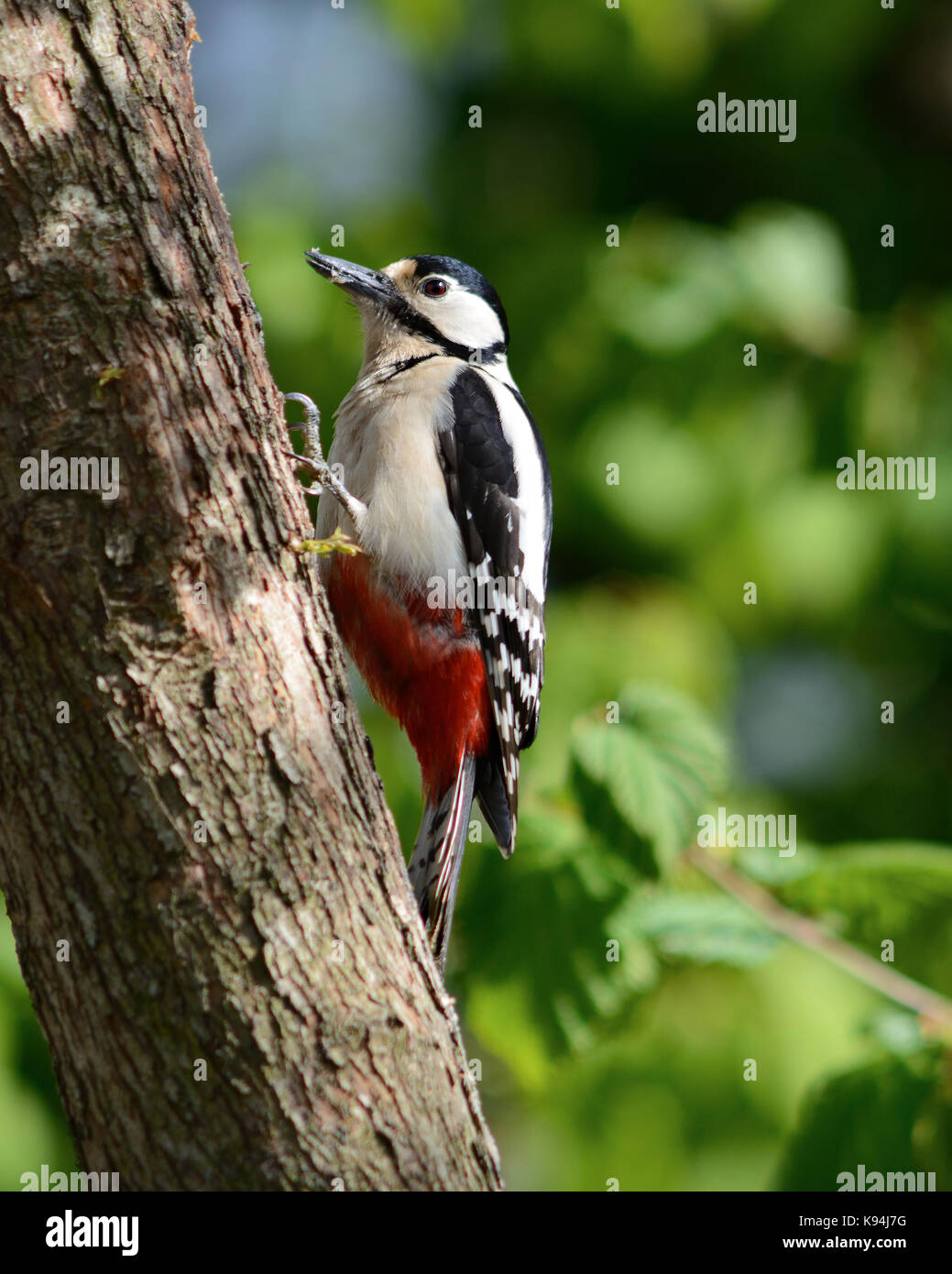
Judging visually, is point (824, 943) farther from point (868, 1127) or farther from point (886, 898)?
point (868, 1127)

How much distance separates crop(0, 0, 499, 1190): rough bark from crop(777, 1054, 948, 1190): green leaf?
156 cm

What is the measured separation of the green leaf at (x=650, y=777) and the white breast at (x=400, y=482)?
697 millimetres

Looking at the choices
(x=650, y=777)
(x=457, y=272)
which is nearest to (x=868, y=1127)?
(x=650, y=777)

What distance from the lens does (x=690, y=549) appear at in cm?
649

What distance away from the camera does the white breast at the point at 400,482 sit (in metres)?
3.86

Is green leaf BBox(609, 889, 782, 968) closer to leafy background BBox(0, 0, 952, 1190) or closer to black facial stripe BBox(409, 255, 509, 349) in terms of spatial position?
leafy background BBox(0, 0, 952, 1190)

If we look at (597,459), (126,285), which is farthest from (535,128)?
(126,285)

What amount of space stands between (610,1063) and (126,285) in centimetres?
439

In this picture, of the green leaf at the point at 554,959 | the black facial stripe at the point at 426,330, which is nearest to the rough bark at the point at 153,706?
the green leaf at the point at 554,959

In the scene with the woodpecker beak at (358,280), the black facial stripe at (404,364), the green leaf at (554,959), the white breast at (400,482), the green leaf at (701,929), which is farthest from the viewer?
the woodpecker beak at (358,280)

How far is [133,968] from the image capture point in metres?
2.26

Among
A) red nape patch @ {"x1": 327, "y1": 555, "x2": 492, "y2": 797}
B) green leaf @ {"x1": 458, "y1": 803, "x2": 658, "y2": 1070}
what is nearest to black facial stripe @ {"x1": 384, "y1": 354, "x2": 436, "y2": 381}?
red nape patch @ {"x1": 327, "y1": 555, "x2": 492, "y2": 797}

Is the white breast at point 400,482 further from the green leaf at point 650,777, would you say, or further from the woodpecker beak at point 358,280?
the green leaf at point 650,777

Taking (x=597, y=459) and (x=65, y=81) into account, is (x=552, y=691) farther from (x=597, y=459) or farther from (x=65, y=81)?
(x=65, y=81)
